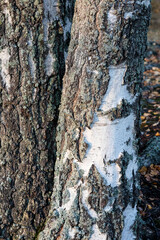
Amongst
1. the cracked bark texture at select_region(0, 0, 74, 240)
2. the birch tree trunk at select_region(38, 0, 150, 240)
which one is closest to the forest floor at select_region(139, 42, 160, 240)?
the birch tree trunk at select_region(38, 0, 150, 240)

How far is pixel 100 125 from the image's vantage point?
5.33 feet

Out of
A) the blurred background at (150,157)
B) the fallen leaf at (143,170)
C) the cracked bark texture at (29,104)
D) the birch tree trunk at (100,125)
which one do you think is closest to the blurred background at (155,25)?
the blurred background at (150,157)

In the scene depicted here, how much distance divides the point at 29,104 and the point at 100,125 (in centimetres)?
53

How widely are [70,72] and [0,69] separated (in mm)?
493

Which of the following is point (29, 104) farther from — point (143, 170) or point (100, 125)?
point (143, 170)

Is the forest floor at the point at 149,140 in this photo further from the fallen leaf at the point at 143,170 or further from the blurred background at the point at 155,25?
the blurred background at the point at 155,25

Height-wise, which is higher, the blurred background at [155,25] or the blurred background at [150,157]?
the blurred background at [155,25]

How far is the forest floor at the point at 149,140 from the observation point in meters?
2.50

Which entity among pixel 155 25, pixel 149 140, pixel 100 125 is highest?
pixel 155 25

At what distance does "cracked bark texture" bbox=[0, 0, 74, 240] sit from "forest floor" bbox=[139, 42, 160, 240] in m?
0.96

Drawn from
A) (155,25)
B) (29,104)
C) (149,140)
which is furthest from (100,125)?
(155,25)

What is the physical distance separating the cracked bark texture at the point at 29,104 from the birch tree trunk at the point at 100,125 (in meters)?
0.20

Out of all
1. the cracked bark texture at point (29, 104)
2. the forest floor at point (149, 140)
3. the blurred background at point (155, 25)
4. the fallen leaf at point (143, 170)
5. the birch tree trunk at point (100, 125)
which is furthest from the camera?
the blurred background at point (155, 25)

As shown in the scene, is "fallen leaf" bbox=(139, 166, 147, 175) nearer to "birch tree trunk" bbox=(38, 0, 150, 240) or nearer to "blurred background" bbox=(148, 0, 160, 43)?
"birch tree trunk" bbox=(38, 0, 150, 240)
